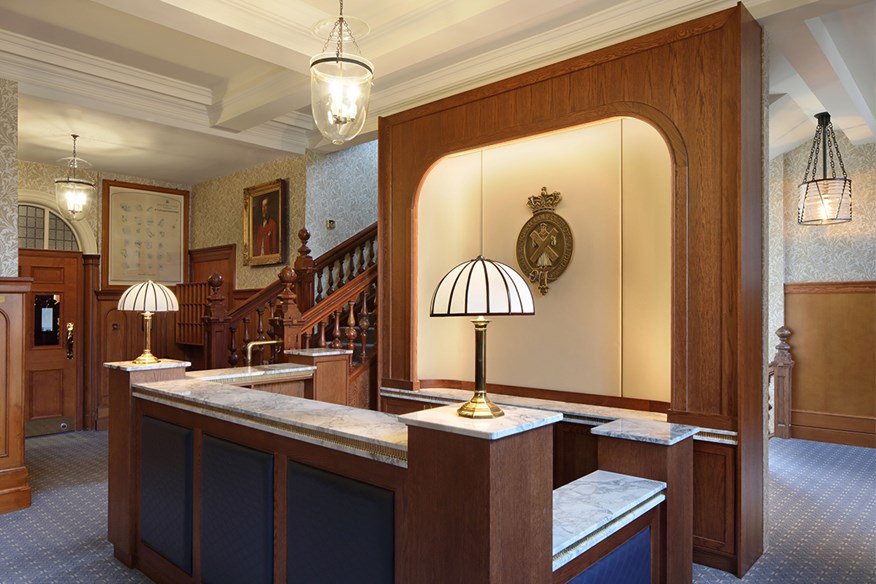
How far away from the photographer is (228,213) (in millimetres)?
8227

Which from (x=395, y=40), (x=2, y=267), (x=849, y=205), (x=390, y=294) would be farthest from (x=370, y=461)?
(x=849, y=205)

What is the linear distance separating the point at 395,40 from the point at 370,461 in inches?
143

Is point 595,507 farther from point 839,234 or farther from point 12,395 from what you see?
point 839,234

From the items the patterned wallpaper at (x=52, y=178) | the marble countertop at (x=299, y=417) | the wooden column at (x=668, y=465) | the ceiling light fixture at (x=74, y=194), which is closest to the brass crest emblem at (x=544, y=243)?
the wooden column at (x=668, y=465)

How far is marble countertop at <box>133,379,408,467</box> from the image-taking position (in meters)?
1.86

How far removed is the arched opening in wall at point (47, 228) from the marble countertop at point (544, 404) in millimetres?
5392

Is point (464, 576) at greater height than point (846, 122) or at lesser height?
lesser

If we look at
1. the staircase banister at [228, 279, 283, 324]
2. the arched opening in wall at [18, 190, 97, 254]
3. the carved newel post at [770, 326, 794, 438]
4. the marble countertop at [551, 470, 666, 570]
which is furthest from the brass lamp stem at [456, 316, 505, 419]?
the arched opening in wall at [18, 190, 97, 254]

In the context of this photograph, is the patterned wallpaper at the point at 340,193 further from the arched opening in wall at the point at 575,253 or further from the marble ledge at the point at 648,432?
the marble ledge at the point at 648,432

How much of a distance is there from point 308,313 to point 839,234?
5849 millimetres

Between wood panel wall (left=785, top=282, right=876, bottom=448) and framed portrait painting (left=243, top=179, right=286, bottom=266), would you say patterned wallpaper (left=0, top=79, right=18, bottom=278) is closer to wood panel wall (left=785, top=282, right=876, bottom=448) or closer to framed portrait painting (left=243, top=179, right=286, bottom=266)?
framed portrait painting (left=243, top=179, right=286, bottom=266)

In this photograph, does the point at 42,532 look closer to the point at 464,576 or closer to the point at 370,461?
the point at 370,461

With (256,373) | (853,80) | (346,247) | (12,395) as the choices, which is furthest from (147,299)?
(853,80)

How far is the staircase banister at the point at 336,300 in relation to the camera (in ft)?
16.0
